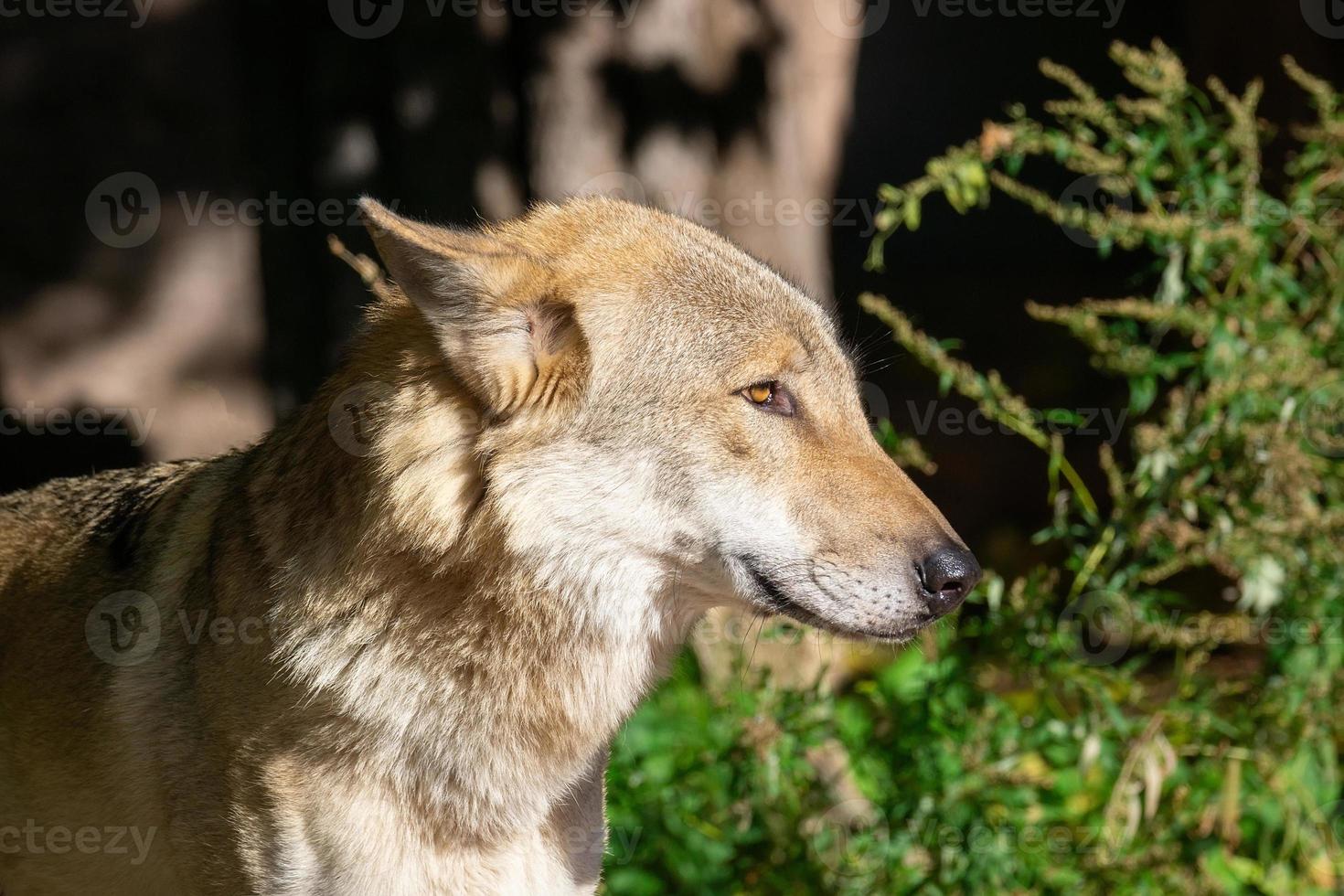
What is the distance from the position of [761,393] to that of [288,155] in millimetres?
3516

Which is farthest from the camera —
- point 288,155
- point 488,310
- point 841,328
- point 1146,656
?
point 288,155

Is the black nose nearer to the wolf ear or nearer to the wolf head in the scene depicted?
the wolf head

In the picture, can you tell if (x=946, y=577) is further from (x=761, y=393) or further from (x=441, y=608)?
(x=441, y=608)

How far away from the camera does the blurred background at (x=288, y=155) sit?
205 inches

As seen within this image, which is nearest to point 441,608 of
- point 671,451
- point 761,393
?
point 671,451

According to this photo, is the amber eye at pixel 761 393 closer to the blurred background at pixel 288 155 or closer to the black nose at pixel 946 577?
the black nose at pixel 946 577

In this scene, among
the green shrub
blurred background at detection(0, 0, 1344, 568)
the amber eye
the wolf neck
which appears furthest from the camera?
blurred background at detection(0, 0, 1344, 568)

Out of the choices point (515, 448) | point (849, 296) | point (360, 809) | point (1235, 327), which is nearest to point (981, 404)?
point (1235, 327)

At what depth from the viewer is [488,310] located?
279 centimetres

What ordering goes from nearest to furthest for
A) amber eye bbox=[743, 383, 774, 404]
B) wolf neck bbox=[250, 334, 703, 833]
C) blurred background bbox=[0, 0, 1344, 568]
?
wolf neck bbox=[250, 334, 703, 833] → amber eye bbox=[743, 383, 774, 404] → blurred background bbox=[0, 0, 1344, 568]

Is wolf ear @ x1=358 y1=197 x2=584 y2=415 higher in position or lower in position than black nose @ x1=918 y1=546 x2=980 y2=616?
higher

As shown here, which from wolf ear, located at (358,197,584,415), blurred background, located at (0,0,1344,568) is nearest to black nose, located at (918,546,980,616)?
wolf ear, located at (358,197,584,415)

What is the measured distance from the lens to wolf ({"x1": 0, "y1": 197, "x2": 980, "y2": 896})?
9.34ft

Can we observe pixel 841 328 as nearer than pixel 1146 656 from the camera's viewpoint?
Yes
